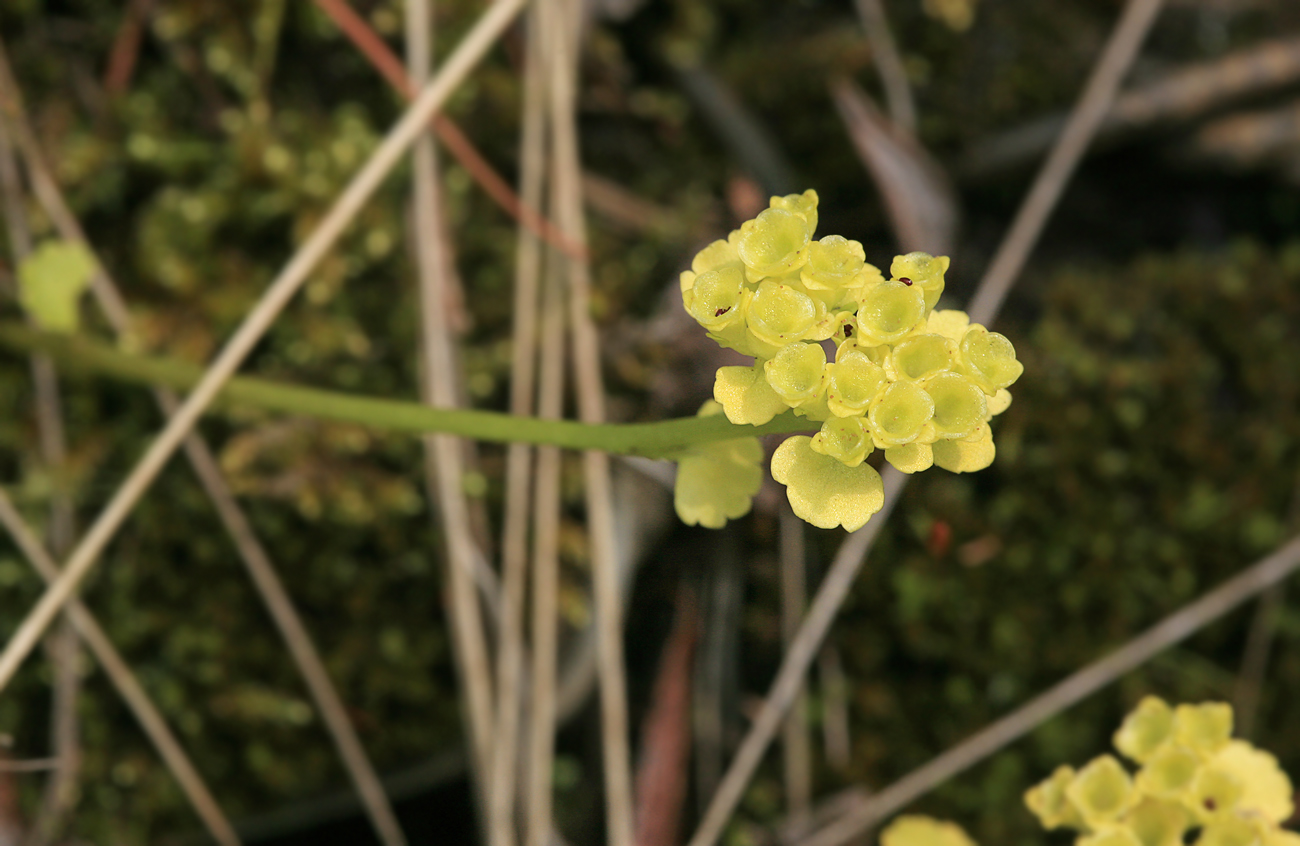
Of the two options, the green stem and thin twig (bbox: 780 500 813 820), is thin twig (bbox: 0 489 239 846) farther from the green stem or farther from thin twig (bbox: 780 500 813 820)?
thin twig (bbox: 780 500 813 820)

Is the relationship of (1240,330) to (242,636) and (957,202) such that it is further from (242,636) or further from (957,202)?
(242,636)

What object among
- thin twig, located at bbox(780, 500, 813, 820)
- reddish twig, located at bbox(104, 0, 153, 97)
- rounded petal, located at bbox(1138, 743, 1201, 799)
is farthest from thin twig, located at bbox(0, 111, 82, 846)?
rounded petal, located at bbox(1138, 743, 1201, 799)

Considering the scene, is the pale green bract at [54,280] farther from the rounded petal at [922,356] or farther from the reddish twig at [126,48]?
the rounded petal at [922,356]

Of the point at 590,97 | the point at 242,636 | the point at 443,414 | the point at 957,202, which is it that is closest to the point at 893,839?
the point at 443,414

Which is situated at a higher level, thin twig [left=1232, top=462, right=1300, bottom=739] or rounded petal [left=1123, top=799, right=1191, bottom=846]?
thin twig [left=1232, top=462, right=1300, bottom=739]

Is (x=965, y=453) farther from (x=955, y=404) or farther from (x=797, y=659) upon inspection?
(x=797, y=659)

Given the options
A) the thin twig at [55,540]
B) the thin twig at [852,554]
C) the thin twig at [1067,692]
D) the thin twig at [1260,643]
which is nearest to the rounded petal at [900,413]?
the thin twig at [852,554]
